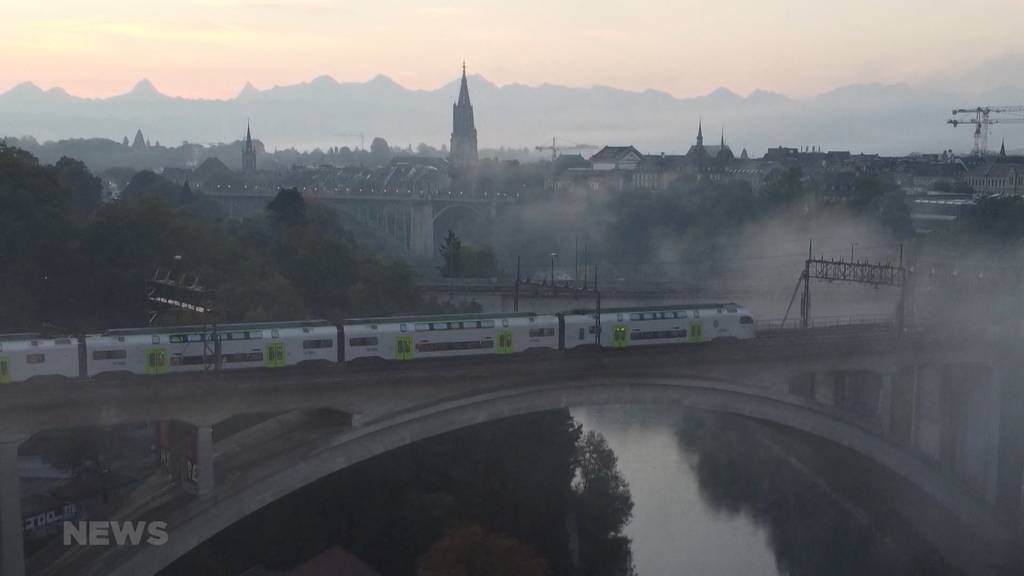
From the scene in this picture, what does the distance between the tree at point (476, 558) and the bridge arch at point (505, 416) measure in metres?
1.27

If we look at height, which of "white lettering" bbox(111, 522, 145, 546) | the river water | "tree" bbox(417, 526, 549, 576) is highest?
"white lettering" bbox(111, 522, 145, 546)

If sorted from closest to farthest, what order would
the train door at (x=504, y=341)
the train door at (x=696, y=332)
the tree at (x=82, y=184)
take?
the train door at (x=504, y=341) → the train door at (x=696, y=332) → the tree at (x=82, y=184)

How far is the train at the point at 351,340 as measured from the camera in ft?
43.1

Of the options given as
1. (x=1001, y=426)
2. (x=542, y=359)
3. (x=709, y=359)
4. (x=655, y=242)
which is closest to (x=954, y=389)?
(x=1001, y=426)

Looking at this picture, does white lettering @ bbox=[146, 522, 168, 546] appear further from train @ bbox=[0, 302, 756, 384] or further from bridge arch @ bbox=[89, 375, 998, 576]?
train @ bbox=[0, 302, 756, 384]

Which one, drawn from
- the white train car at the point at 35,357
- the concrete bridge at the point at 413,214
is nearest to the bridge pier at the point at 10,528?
the white train car at the point at 35,357

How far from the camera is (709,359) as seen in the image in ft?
50.3

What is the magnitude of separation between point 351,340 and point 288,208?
1761 centimetres

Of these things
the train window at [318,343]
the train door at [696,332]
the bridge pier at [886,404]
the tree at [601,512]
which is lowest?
the tree at [601,512]

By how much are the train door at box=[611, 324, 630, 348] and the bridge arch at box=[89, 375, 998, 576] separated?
0.95 m

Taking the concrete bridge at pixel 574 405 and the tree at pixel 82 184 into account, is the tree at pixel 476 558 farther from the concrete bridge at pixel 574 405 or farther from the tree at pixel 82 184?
the tree at pixel 82 184

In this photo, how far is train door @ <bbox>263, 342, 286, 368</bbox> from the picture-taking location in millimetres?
14031

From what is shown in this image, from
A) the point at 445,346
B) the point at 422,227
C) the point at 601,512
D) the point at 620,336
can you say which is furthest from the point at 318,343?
the point at 422,227

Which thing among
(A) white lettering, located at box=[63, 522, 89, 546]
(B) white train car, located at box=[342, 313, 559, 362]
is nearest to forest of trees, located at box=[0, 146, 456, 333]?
(A) white lettering, located at box=[63, 522, 89, 546]
